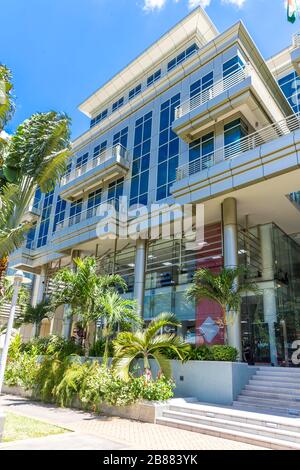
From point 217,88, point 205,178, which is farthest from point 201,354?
point 217,88

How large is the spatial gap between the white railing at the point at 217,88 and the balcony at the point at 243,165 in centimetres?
315

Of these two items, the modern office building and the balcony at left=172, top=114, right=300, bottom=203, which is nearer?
the balcony at left=172, top=114, right=300, bottom=203

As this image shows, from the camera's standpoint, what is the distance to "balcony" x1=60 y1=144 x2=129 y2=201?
2436 centimetres

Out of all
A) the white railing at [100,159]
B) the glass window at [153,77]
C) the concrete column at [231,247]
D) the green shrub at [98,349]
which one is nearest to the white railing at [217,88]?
the white railing at [100,159]

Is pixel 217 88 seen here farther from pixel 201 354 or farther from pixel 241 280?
pixel 201 354

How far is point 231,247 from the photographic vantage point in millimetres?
15594

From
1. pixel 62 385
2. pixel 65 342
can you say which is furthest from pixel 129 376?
pixel 65 342

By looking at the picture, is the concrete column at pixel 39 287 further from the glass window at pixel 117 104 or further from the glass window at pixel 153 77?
the glass window at pixel 153 77

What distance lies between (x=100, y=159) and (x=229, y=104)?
1261 centimetres

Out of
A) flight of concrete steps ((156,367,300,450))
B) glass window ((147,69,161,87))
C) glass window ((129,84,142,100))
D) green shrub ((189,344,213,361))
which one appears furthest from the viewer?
glass window ((129,84,142,100))

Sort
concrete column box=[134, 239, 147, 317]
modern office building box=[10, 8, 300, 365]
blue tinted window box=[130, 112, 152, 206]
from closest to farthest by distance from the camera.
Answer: modern office building box=[10, 8, 300, 365] < concrete column box=[134, 239, 147, 317] < blue tinted window box=[130, 112, 152, 206]

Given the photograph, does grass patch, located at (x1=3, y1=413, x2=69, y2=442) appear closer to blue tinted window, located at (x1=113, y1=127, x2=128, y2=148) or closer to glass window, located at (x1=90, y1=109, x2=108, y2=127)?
blue tinted window, located at (x1=113, y1=127, x2=128, y2=148)

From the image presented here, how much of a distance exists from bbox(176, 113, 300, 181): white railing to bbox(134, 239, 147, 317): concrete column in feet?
16.4

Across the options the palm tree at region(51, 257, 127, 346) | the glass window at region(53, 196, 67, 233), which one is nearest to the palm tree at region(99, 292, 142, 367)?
the palm tree at region(51, 257, 127, 346)
